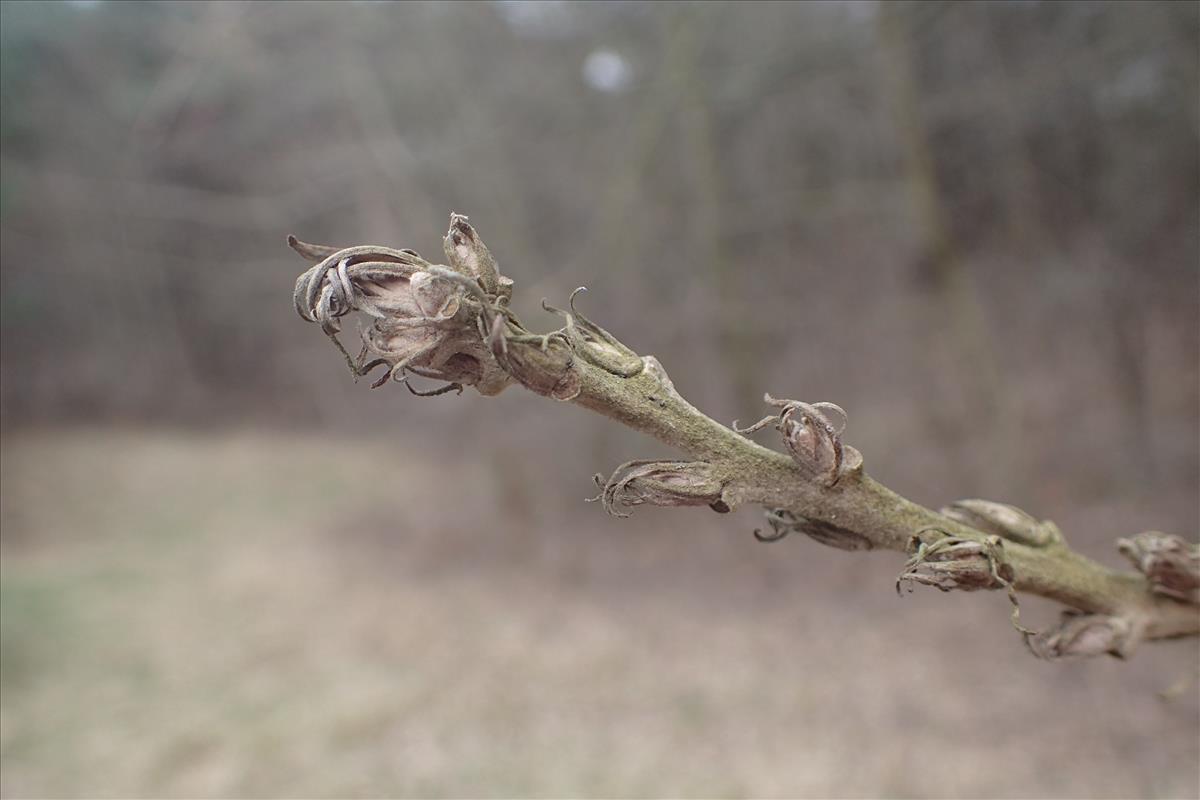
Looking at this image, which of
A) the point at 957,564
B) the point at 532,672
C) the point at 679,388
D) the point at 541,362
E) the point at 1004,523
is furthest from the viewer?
the point at 532,672

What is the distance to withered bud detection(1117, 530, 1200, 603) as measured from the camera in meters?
0.90

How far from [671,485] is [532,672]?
6.25m

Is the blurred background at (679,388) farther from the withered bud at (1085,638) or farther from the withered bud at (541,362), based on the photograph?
the withered bud at (541,362)

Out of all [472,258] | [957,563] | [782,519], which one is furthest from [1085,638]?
[472,258]

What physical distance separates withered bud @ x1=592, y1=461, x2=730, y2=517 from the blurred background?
14.3 feet

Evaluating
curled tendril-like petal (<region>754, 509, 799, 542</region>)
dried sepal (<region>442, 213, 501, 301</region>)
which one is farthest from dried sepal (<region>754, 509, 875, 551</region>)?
dried sepal (<region>442, 213, 501, 301</region>)

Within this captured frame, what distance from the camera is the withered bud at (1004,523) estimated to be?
83cm

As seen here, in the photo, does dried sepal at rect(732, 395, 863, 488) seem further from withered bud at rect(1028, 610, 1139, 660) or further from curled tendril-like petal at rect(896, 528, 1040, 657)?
withered bud at rect(1028, 610, 1139, 660)

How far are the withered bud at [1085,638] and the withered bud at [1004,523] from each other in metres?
0.11

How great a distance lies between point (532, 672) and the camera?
6531 mm

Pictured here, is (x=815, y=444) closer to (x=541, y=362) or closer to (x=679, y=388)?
(x=541, y=362)

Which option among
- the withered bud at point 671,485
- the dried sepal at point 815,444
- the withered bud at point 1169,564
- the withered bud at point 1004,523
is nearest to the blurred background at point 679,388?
the withered bud at point 1169,564

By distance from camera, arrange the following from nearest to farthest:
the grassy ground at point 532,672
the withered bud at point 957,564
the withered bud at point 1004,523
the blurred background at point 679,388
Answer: the withered bud at point 957,564 < the withered bud at point 1004,523 < the grassy ground at point 532,672 < the blurred background at point 679,388

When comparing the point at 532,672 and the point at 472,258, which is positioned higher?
the point at 532,672
